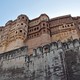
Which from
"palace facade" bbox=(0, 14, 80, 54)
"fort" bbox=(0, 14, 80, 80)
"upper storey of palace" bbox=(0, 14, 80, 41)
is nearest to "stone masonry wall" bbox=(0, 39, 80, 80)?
"fort" bbox=(0, 14, 80, 80)

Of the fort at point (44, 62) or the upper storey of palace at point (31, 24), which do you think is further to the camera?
the upper storey of palace at point (31, 24)

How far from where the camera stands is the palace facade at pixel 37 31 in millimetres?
26864

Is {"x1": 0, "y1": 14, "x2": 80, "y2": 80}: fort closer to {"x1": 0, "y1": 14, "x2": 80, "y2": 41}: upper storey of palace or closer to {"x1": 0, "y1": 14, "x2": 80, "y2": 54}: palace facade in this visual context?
{"x1": 0, "y1": 14, "x2": 80, "y2": 54}: palace facade

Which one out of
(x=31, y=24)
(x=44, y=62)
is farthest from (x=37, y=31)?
(x=44, y=62)

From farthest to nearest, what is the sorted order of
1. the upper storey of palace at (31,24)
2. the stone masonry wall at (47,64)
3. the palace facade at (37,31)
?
the upper storey of palace at (31,24), the palace facade at (37,31), the stone masonry wall at (47,64)

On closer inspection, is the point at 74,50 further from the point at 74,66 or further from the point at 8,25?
the point at 8,25

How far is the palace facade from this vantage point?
26864 mm

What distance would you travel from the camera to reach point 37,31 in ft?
96.3

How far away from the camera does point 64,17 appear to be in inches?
1181

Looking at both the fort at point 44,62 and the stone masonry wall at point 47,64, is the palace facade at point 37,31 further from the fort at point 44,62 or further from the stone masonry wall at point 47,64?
the stone masonry wall at point 47,64

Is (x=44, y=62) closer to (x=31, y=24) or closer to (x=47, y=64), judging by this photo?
(x=47, y=64)

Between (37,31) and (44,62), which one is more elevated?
(37,31)

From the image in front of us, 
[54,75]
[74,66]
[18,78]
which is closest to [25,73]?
[18,78]

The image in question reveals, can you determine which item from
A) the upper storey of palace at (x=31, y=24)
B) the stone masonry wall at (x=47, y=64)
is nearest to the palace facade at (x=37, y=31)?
the upper storey of palace at (x=31, y=24)
